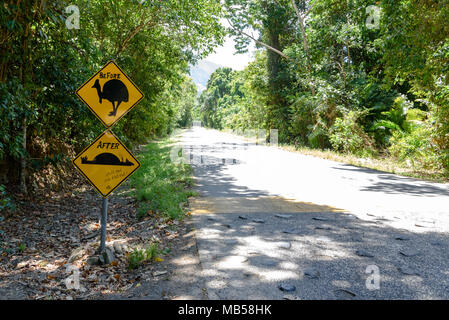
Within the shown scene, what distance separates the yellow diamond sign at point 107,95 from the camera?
13.7 ft

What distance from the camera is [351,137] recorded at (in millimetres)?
16562

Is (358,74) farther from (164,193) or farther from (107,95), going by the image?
(107,95)

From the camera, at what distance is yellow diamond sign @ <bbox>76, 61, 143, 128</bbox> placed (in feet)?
13.7

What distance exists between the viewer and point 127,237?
5340mm

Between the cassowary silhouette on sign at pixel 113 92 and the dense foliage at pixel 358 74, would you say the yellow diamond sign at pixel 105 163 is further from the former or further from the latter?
the dense foliage at pixel 358 74

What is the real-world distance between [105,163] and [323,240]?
10.3 feet

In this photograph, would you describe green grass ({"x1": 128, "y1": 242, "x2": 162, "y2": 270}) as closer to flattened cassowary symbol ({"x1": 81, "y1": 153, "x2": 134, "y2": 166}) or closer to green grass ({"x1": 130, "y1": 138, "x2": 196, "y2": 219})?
flattened cassowary symbol ({"x1": 81, "y1": 153, "x2": 134, "y2": 166})

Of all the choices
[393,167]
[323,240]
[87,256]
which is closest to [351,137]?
[393,167]

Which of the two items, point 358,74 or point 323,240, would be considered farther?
point 358,74

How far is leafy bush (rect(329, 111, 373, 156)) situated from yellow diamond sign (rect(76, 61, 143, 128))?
46.0ft

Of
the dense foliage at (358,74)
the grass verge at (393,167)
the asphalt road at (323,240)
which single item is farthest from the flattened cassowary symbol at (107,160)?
the dense foliage at (358,74)
